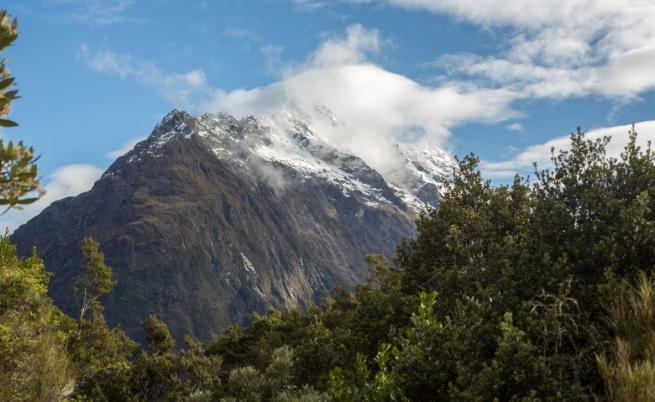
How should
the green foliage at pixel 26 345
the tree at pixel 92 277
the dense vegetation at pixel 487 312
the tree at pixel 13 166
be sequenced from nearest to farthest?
the tree at pixel 13 166 → the dense vegetation at pixel 487 312 → the green foliage at pixel 26 345 → the tree at pixel 92 277

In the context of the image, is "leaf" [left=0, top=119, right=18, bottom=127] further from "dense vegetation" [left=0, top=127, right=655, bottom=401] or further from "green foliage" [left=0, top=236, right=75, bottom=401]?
"green foliage" [left=0, top=236, right=75, bottom=401]

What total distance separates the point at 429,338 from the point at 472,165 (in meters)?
16.7

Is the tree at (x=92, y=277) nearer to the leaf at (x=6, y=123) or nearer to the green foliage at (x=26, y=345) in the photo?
the green foliage at (x=26, y=345)

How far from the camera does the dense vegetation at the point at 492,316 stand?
8.53 meters

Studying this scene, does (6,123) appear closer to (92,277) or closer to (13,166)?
(13,166)

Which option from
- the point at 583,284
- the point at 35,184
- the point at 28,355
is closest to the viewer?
the point at 35,184

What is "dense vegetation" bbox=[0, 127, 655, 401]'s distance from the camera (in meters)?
8.53

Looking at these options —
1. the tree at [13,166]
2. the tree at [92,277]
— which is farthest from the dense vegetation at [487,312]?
the tree at [92,277]

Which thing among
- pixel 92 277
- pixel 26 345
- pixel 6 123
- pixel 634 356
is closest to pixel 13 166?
pixel 6 123

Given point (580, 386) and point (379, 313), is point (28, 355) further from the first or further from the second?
point (580, 386)

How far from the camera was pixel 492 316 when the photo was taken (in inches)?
428

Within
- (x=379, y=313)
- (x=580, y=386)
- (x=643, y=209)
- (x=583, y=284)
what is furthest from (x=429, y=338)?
(x=379, y=313)

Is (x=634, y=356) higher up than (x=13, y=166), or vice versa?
(x=13, y=166)

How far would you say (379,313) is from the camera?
2128 cm
